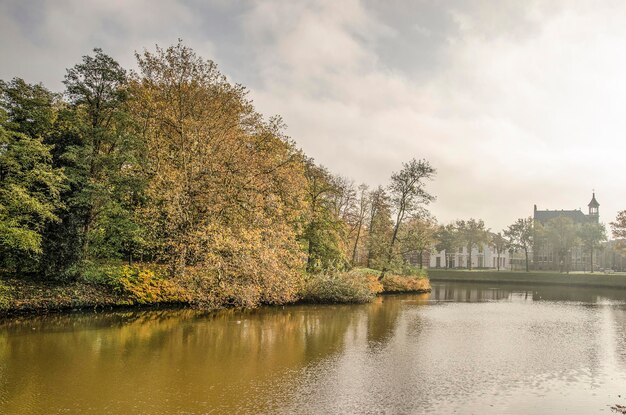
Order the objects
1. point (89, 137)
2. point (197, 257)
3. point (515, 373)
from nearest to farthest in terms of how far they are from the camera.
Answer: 1. point (515, 373)
2. point (197, 257)
3. point (89, 137)

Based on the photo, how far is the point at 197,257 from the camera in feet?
82.4

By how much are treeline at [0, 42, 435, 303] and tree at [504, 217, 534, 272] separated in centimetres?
6133

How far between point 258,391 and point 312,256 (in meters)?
26.3

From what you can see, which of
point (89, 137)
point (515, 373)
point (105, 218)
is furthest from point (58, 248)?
point (515, 373)

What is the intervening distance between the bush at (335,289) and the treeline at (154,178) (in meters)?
4.31

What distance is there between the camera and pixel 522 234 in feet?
262

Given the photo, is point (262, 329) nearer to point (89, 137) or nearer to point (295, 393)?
point (295, 393)

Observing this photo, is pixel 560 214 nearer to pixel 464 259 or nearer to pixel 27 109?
pixel 464 259

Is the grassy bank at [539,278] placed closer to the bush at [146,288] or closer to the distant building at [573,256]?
the distant building at [573,256]

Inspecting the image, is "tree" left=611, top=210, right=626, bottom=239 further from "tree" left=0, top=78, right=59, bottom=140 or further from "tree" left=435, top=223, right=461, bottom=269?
"tree" left=0, top=78, right=59, bottom=140

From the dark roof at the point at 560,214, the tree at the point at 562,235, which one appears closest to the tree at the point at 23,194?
the tree at the point at 562,235

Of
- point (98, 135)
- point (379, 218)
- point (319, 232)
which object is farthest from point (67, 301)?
point (379, 218)

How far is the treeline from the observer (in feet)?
78.7

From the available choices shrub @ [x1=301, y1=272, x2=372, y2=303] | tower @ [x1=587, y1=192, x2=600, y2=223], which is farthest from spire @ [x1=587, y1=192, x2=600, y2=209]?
shrub @ [x1=301, y1=272, x2=372, y2=303]
